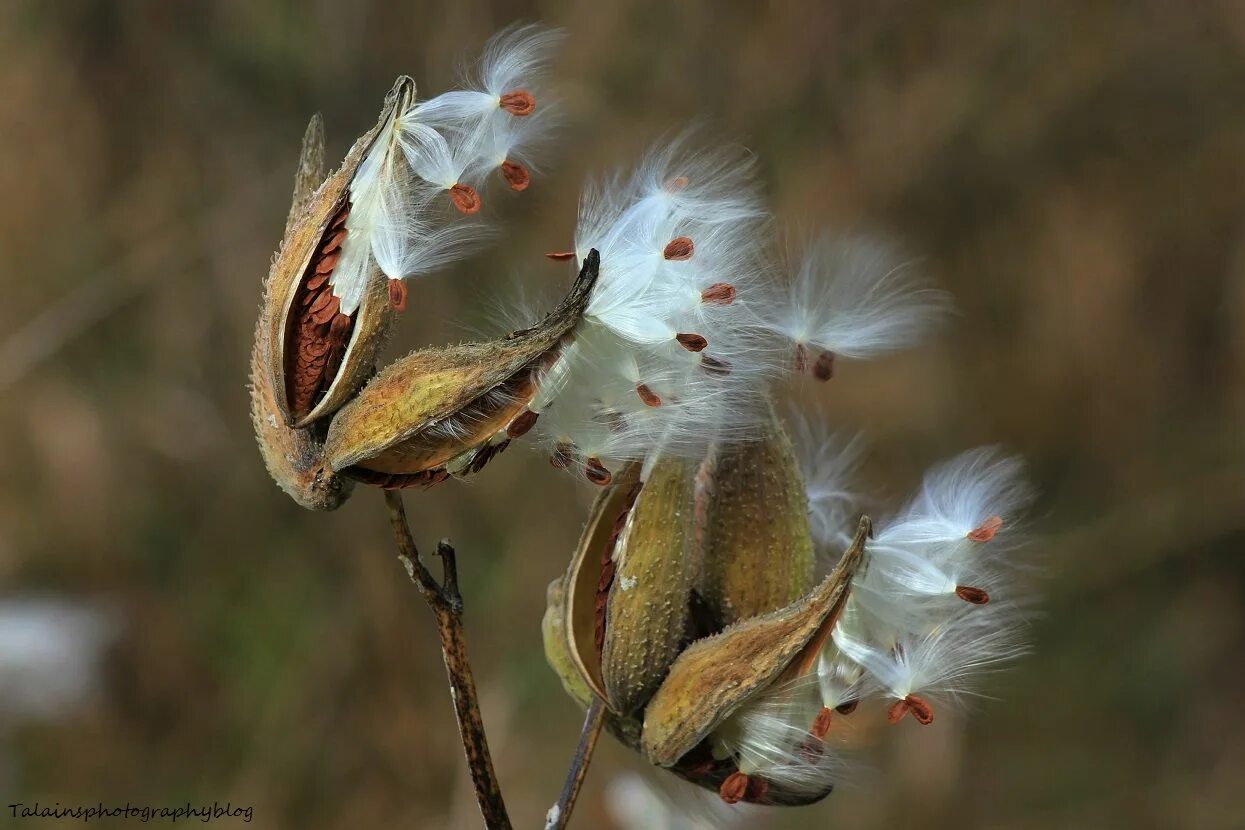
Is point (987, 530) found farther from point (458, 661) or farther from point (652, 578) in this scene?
point (458, 661)

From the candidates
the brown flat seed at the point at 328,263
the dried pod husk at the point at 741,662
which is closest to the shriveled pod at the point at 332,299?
the brown flat seed at the point at 328,263

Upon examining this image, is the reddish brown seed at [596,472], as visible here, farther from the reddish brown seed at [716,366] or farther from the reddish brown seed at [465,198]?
the reddish brown seed at [465,198]

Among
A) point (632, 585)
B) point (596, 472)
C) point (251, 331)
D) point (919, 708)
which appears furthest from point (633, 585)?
point (251, 331)

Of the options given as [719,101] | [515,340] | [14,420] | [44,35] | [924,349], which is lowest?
[924,349]

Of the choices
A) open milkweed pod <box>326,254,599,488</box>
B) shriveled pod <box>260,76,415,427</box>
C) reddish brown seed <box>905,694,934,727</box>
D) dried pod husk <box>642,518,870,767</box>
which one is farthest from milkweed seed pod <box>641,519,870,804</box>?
shriveled pod <box>260,76,415,427</box>

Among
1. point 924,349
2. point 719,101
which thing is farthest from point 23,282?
point 924,349

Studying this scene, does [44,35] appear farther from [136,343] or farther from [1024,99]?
[1024,99]

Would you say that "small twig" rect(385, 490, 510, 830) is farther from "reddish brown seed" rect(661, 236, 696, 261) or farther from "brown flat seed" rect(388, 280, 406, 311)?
"reddish brown seed" rect(661, 236, 696, 261)
